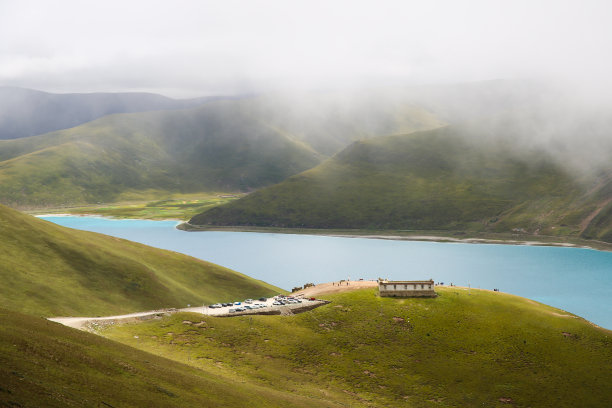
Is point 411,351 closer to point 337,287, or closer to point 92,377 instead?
point 337,287

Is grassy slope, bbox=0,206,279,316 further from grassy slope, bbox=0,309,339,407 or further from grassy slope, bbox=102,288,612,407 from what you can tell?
grassy slope, bbox=0,309,339,407

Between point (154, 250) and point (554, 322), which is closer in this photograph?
point (554, 322)

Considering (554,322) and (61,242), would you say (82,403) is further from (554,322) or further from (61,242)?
(61,242)

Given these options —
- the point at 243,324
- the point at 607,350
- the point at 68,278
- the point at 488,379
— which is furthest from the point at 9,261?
the point at 607,350

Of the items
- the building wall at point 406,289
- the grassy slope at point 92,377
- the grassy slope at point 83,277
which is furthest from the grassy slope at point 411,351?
the grassy slope at point 83,277

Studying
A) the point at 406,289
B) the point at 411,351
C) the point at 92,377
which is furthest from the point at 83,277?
the point at 92,377

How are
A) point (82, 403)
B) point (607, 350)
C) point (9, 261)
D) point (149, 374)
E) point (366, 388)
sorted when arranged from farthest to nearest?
point (9, 261) → point (607, 350) → point (366, 388) → point (149, 374) → point (82, 403)
